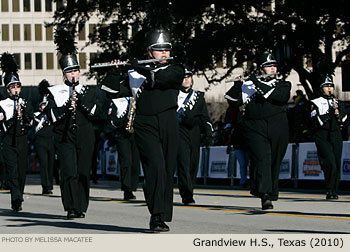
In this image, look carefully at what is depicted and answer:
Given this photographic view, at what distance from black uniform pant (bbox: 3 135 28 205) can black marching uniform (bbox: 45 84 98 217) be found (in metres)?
→ 2.04

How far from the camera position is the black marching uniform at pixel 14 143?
51.9 ft

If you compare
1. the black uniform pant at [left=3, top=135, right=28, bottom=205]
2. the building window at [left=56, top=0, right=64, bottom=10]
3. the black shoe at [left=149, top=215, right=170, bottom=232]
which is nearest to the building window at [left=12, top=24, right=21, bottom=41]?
the building window at [left=56, top=0, right=64, bottom=10]

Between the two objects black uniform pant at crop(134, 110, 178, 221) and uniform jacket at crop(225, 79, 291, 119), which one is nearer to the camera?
black uniform pant at crop(134, 110, 178, 221)

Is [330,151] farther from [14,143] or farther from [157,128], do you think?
[157,128]

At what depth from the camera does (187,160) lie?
16.8 meters

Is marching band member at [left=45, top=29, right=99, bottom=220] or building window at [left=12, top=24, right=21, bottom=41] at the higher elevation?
building window at [left=12, top=24, right=21, bottom=41]

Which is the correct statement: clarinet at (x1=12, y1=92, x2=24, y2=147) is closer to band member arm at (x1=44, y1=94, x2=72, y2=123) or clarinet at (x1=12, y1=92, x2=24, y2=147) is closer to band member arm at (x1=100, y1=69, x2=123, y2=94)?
band member arm at (x1=44, y1=94, x2=72, y2=123)

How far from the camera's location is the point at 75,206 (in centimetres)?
1352

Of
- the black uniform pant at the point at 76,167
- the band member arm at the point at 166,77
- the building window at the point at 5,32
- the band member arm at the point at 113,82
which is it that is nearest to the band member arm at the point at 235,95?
the black uniform pant at the point at 76,167

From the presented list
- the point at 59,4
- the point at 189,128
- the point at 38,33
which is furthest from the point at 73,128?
the point at 38,33

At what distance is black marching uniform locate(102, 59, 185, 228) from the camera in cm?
1074

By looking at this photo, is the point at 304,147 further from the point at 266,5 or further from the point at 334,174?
the point at 266,5

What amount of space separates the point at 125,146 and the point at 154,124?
26.8ft

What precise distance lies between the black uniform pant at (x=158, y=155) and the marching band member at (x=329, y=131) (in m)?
6.89
